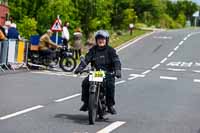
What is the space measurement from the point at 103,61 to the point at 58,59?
14.6 meters

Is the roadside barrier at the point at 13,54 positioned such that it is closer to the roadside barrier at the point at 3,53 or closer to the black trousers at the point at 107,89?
the roadside barrier at the point at 3,53

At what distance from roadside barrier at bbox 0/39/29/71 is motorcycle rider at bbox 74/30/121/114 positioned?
11471 millimetres

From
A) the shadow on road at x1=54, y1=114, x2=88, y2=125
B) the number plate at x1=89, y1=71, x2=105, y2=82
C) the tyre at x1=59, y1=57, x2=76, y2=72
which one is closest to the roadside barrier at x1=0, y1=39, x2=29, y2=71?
the tyre at x1=59, y1=57, x2=76, y2=72

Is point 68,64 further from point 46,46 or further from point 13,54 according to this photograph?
point 13,54

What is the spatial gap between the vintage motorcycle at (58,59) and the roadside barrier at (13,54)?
0.50 metres

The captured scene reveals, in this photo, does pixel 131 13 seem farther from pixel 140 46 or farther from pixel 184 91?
pixel 184 91

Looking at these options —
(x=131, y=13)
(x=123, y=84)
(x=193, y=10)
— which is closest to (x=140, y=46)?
(x=131, y=13)

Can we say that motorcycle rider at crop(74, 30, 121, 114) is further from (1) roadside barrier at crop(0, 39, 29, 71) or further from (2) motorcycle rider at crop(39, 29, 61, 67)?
(2) motorcycle rider at crop(39, 29, 61, 67)

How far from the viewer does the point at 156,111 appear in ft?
44.5

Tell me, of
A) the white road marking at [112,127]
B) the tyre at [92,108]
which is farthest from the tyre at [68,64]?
the tyre at [92,108]

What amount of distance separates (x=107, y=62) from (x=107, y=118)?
1.07m

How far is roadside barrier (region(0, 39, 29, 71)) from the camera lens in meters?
23.1

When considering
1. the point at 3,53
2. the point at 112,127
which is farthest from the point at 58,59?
the point at 112,127

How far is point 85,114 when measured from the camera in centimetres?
1260
